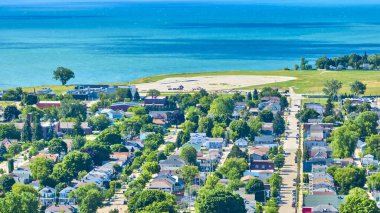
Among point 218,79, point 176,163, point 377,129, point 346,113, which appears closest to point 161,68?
point 218,79

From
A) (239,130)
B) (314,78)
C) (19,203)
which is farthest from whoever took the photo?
(314,78)

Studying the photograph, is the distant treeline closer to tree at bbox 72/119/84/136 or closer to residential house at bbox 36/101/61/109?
residential house at bbox 36/101/61/109

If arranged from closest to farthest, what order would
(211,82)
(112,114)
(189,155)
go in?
1. (189,155)
2. (112,114)
3. (211,82)

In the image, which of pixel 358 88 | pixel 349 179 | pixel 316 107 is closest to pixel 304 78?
pixel 358 88

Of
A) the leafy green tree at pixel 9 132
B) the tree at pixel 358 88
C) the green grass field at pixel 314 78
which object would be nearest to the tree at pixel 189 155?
the leafy green tree at pixel 9 132

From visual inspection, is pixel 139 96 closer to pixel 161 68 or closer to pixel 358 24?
pixel 161 68

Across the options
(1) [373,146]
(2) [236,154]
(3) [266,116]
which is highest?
(3) [266,116]

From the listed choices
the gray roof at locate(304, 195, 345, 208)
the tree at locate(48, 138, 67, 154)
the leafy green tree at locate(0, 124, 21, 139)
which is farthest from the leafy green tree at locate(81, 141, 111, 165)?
the gray roof at locate(304, 195, 345, 208)

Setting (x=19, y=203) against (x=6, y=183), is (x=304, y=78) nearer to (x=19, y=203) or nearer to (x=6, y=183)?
(x=6, y=183)
